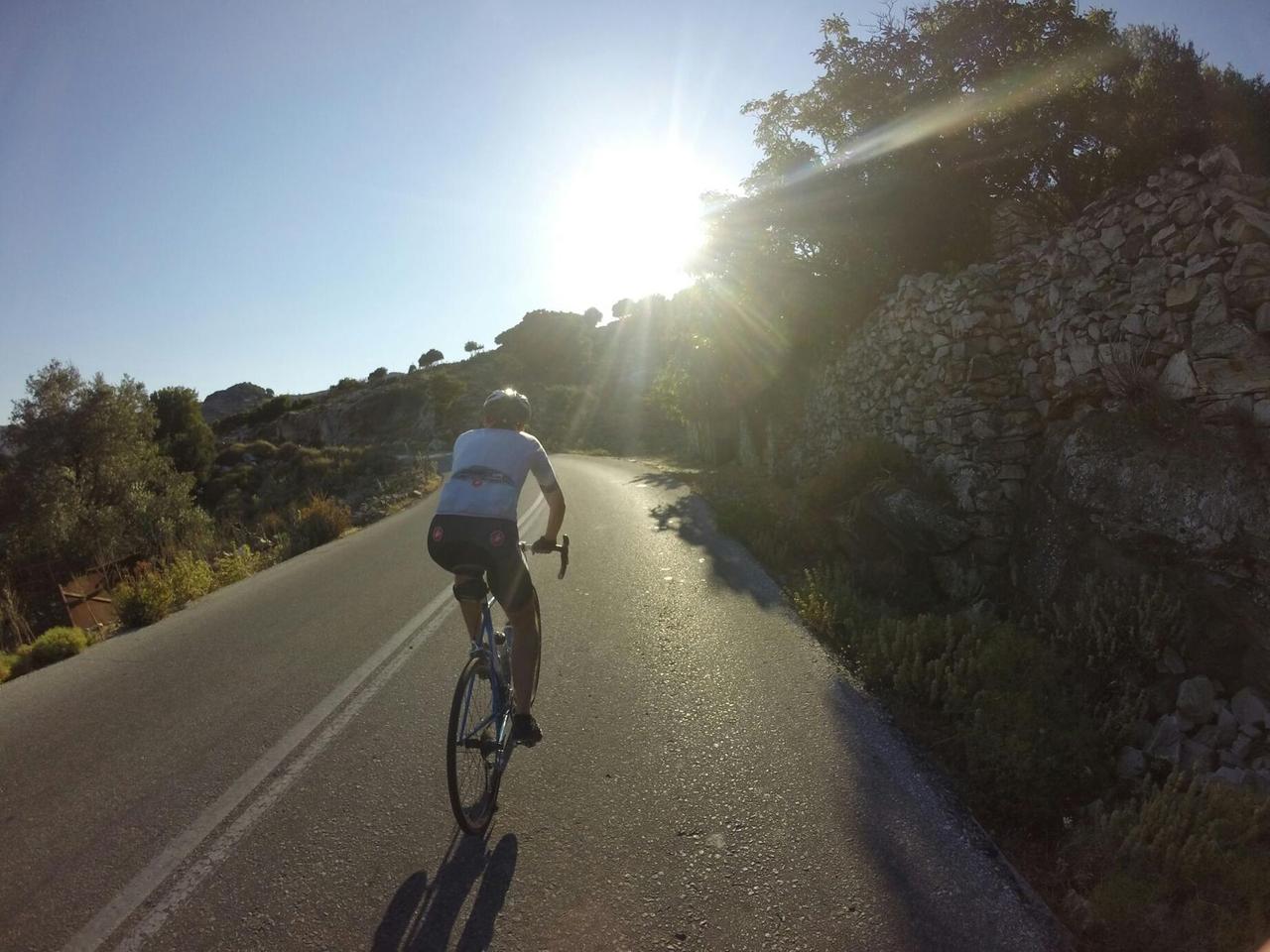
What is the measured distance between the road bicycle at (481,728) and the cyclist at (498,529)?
7cm

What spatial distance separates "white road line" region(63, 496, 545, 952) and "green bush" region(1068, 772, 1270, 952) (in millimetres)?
3807

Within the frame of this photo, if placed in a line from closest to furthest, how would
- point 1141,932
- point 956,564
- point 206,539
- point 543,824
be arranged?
point 1141,932
point 543,824
point 956,564
point 206,539

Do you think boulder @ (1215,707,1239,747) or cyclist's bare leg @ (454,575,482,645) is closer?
cyclist's bare leg @ (454,575,482,645)

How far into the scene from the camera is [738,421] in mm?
22922

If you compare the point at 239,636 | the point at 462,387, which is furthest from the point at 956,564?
the point at 462,387

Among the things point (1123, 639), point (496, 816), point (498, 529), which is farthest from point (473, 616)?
point (1123, 639)

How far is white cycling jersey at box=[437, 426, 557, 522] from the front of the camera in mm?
3910

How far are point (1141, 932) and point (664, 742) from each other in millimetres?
2490

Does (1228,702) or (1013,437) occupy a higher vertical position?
(1013,437)

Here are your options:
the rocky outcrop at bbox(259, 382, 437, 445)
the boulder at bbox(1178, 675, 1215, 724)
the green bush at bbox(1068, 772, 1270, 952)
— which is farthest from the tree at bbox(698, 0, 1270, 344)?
the rocky outcrop at bbox(259, 382, 437, 445)

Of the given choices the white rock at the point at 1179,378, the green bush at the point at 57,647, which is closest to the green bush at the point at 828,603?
the white rock at the point at 1179,378

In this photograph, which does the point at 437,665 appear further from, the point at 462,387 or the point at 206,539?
the point at 462,387

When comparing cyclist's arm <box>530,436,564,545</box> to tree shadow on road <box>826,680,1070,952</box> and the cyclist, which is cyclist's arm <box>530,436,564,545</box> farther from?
tree shadow on road <box>826,680,1070,952</box>

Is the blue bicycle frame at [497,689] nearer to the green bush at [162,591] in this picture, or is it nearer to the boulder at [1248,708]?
the boulder at [1248,708]
